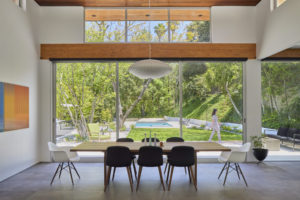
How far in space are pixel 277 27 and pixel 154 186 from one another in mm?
4517

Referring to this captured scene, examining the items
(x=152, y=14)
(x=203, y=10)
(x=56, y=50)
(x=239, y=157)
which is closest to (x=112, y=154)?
(x=239, y=157)

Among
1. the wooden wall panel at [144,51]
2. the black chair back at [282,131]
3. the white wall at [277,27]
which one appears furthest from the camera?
the black chair back at [282,131]

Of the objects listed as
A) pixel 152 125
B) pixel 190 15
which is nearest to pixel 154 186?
pixel 152 125

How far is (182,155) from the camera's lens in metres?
4.22

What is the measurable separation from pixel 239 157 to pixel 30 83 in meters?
5.23

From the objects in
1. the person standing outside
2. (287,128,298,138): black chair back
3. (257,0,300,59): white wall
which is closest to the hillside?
the person standing outside

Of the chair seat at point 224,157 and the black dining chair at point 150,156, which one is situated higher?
the black dining chair at point 150,156

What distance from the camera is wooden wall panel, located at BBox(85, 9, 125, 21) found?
22.1 feet

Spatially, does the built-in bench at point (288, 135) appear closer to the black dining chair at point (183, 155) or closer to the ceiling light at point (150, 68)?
the black dining chair at point (183, 155)

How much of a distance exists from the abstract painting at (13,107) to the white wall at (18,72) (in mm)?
129

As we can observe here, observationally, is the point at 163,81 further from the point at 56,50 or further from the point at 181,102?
the point at 56,50

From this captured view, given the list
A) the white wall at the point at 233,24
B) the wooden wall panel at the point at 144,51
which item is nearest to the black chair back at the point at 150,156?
the wooden wall panel at the point at 144,51

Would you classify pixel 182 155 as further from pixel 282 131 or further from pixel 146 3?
pixel 146 3

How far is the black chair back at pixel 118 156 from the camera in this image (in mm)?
4199
